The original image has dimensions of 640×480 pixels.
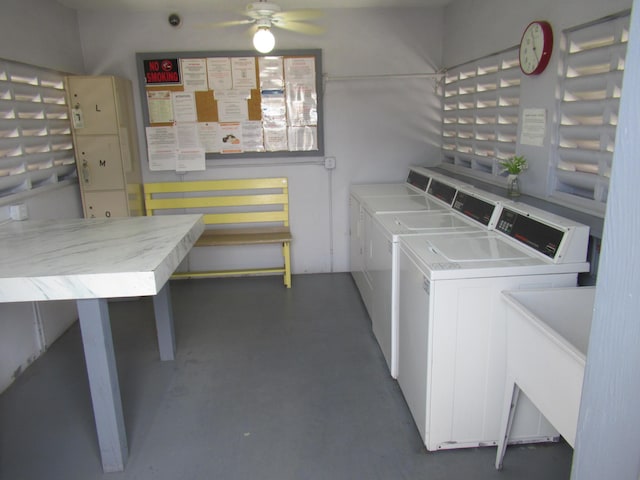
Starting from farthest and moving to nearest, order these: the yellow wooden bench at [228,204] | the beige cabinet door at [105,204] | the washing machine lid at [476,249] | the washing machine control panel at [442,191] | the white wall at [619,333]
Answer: the yellow wooden bench at [228,204]
the beige cabinet door at [105,204]
the washing machine control panel at [442,191]
the washing machine lid at [476,249]
the white wall at [619,333]

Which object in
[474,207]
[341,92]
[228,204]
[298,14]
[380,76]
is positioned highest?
[298,14]

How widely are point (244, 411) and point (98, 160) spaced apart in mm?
2609

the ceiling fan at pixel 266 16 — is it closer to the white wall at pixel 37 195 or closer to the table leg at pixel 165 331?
the white wall at pixel 37 195

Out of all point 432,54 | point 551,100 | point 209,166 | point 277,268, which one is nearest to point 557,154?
point 551,100

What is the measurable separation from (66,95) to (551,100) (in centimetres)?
366

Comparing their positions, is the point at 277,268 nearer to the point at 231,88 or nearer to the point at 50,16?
the point at 231,88

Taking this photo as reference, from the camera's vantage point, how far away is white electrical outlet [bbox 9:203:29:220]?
118 inches

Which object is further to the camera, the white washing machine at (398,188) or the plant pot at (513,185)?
the white washing machine at (398,188)

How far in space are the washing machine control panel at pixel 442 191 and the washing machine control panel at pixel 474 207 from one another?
10 cm

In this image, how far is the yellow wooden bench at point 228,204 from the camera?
14.8ft

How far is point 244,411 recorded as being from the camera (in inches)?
102

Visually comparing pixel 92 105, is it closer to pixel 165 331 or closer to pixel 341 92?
pixel 165 331

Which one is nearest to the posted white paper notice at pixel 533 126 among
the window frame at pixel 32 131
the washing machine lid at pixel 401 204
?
the washing machine lid at pixel 401 204

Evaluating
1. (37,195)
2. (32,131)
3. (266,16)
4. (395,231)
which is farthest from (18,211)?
(395,231)
